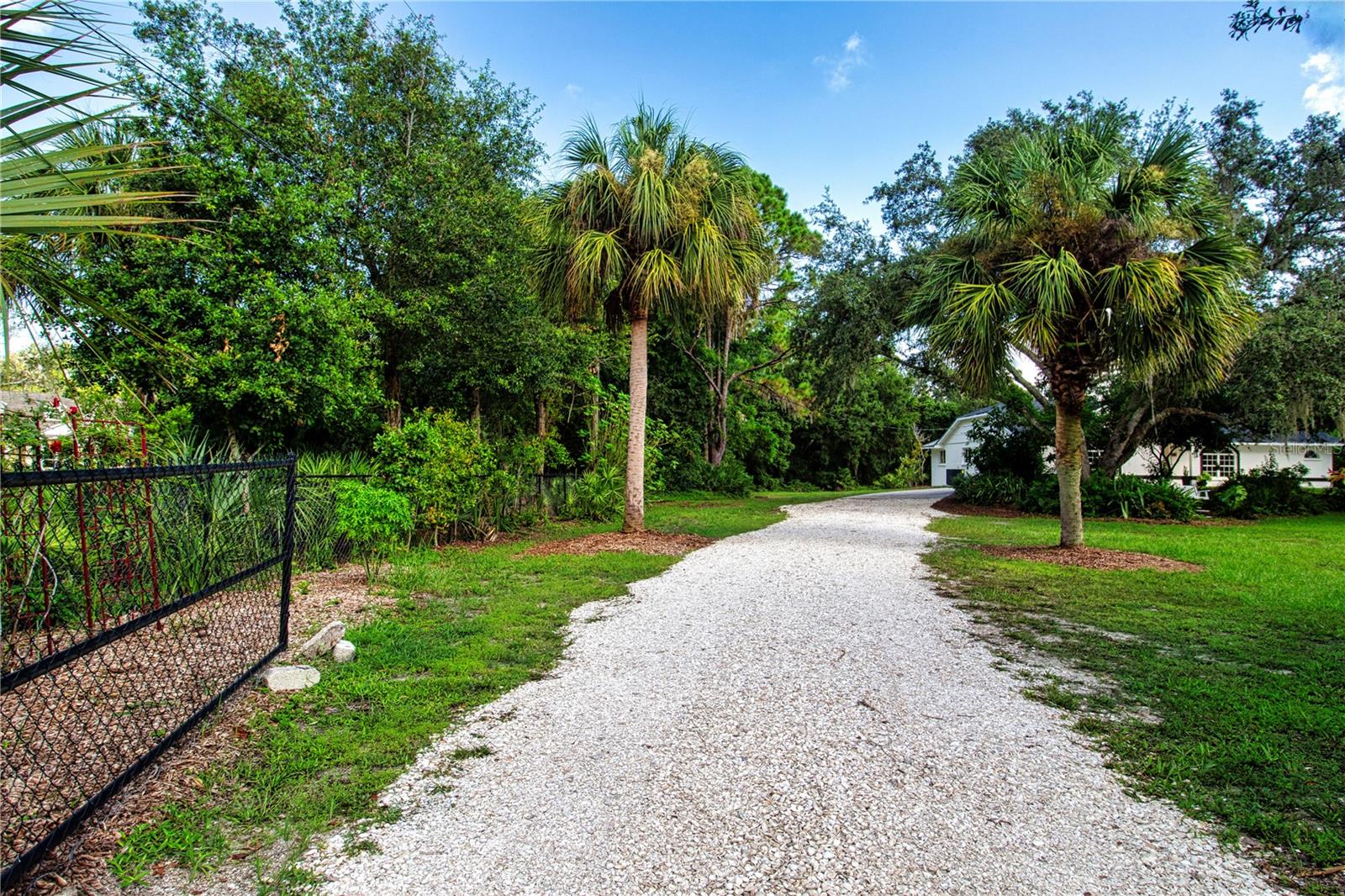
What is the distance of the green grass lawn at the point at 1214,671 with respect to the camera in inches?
101

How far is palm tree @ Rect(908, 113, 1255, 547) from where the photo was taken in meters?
8.01

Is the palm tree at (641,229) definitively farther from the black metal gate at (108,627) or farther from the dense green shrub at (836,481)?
the dense green shrub at (836,481)

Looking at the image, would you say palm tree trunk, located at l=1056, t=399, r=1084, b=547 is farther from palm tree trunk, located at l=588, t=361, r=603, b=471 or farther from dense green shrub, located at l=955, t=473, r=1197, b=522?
palm tree trunk, located at l=588, t=361, r=603, b=471

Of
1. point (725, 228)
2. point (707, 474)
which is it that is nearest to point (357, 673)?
point (725, 228)

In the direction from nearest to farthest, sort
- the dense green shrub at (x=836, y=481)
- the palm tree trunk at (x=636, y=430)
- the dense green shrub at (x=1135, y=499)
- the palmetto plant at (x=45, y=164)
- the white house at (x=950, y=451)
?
the palmetto plant at (x=45, y=164)
the palm tree trunk at (x=636, y=430)
the dense green shrub at (x=1135, y=499)
the white house at (x=950, y=451)
the dense green shrub at (x=836, y=481)

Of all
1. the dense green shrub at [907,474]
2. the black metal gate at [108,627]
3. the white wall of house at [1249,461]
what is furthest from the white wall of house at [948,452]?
the black metal gate at [108,627]

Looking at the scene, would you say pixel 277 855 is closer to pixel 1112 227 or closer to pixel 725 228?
pixel 725 228

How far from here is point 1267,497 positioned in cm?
1662

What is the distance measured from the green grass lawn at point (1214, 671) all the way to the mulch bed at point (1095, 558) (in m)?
0.38

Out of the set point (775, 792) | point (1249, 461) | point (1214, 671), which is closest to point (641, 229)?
point (1214, 671)

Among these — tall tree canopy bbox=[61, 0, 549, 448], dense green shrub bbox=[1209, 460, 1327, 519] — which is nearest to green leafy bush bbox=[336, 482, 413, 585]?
tall tree canopy bbox=[61, 0, 549, 448]

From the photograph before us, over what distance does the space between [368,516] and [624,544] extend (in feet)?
12.5

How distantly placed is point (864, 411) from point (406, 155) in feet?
90.8

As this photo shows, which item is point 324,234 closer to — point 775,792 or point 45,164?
point 45,164
